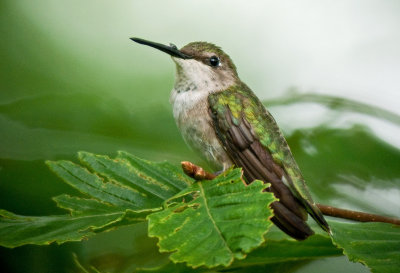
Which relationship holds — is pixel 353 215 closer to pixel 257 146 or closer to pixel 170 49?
pixel 257 146

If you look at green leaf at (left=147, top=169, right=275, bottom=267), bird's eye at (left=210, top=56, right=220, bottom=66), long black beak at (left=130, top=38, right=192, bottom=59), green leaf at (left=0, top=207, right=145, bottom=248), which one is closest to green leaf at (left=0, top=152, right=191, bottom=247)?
green leaf at (left=0, top=207, right=145, bottom=248)

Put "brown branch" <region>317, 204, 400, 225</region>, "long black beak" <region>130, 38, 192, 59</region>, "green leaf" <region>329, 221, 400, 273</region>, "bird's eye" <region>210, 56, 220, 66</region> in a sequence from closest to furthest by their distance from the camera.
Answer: "green leaf" <region>329, 221, 400, 273</region>
"brown branch" <region>317, 204, 400, 225</region>
"long black beak" <region>130, 38, 192, 59</region>
"bird's eye" <region>210, 56, 220, 66</region>

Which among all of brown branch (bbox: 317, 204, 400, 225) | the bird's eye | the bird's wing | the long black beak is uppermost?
the bird's eye

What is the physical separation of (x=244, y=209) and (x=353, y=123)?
168 cm

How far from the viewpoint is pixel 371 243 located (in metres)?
1.85

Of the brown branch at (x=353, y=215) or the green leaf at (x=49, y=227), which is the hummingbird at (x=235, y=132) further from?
the green leaf at (x=49, y=227)

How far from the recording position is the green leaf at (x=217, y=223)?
4.33 ft

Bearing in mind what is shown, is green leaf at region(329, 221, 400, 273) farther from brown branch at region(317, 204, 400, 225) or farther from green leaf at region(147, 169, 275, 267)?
green leaf at region(147, 169, 275, 267)

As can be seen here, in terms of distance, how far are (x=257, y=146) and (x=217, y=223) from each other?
3.44 ft

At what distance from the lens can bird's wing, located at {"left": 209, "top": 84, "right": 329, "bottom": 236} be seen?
2.29 metres

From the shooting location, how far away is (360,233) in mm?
1922

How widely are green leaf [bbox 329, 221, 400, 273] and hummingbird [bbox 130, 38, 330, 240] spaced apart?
0.33 feet

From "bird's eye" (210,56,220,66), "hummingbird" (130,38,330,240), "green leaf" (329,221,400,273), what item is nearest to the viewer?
"green leaf" (329,221,400,273)

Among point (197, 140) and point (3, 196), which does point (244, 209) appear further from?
point (3, 196)
